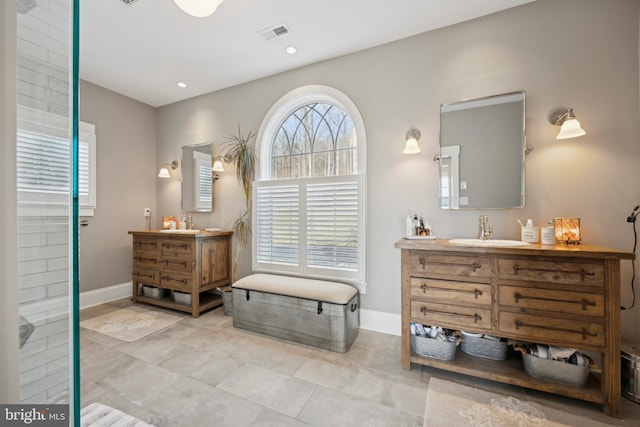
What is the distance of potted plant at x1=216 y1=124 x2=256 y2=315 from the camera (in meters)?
3.11

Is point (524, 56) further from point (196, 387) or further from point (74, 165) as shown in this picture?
point (196, 387)

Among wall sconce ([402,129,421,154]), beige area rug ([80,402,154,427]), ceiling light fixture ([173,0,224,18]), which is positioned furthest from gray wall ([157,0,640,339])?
beige area rug ([80,402,154,427])

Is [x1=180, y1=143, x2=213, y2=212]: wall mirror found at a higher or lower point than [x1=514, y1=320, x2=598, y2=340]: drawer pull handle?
higher

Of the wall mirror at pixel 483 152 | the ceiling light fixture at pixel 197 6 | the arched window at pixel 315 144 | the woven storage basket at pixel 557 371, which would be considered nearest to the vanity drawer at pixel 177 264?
the arched window at pixel 315 144

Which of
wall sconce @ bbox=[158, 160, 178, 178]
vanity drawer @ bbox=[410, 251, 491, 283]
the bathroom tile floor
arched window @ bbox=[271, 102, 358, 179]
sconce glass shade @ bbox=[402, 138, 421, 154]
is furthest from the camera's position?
wall sconce @ bbox=[158, 160, 178, 178]

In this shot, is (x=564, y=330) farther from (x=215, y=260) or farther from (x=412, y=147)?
(x=215, y=260)

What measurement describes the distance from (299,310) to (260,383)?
2.15ft

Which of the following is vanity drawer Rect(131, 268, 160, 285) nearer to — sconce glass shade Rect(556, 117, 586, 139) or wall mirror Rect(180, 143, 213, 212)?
wall mirror Rect(180, 143, 213, 212)

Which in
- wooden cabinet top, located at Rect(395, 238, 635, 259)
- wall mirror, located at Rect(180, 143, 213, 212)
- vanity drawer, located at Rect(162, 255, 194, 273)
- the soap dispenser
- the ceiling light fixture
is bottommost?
vanity drawer, located at Rect(162, 255, 194, 273)

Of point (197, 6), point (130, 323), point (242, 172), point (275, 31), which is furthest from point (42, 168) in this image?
point (130, 323)

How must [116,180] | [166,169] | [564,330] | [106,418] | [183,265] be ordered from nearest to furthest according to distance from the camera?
[106,418]
[564,330]
[183,265]
[116,180]
[166,169]

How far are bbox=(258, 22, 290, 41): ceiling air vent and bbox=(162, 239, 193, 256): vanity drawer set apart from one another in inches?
87.7

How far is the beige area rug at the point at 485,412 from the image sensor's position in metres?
1.41

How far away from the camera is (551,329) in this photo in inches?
61.2
